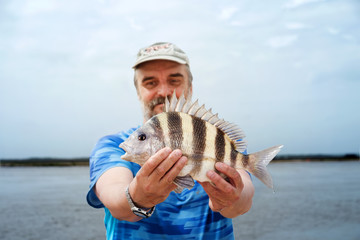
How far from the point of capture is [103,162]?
10.7 ft

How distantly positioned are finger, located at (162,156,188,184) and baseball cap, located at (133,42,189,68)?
1727 mm

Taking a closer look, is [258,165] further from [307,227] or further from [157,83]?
[307,227]

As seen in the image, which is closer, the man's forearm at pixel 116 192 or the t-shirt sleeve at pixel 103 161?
the man's forearm at pixel 116 192

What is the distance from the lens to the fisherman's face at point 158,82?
3879mm

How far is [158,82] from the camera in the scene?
3.97 metres

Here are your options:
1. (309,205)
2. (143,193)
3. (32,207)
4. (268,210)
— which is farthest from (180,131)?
(32,207)

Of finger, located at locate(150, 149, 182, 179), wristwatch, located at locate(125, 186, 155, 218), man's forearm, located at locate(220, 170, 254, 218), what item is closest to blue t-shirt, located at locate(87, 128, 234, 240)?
man's forearm, located at locate(220, 170, 254, 218)

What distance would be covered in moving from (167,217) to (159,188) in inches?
39.8

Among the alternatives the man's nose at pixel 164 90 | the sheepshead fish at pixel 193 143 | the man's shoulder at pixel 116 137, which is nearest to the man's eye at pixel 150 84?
the man's nose at pixel 164 90

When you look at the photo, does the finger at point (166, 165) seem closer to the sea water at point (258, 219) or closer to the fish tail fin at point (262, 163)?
the fish tail fin at point (262, 163)

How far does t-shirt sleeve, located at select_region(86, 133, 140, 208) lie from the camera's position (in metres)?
3.22

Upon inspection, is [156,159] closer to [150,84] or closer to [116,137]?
[116,137]

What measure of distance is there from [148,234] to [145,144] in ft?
4.24

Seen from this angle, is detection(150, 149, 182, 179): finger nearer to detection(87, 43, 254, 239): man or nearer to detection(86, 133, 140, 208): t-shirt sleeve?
detection(87, 43, 254, 239): man
